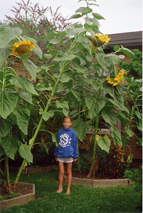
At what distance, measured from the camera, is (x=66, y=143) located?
18.3 feet

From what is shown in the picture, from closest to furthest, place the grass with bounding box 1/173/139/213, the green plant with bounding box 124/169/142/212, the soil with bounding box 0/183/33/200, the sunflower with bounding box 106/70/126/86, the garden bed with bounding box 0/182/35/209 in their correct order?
the green plant with bounding box 124/169/142/212 < the grass with bounding box 1/173/139/213 < the garden bed with bounding box 0/182/35/209 < the soil with bounding box 0/183/33/200 < the sunflower with bounding box 106/70/126/86

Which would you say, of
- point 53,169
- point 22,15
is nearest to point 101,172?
point 53,169

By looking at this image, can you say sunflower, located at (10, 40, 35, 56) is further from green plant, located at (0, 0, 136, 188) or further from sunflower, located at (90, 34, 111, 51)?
sunflower, located at (90, 34, 111, 51)

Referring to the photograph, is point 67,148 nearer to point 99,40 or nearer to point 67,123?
point 67,123

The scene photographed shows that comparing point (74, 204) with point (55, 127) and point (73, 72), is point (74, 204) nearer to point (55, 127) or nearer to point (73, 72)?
point (73, 72)

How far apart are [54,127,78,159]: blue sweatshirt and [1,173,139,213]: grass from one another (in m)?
0.64

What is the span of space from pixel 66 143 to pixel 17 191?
43.5 inches

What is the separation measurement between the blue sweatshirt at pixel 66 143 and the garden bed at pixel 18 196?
739 millimetres

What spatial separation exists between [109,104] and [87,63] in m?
0.87

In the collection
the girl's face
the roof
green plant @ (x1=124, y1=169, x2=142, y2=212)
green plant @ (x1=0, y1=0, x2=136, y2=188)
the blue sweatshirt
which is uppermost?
the roof

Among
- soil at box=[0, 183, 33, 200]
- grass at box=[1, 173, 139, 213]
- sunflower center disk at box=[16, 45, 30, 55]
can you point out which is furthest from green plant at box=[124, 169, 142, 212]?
sunflower center disk at box=[16, 45, 30, 55]

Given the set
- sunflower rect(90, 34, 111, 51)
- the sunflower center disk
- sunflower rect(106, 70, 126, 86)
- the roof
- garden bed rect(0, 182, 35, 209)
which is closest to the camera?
the sunflower center disk

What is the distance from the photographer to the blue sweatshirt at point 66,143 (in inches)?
220

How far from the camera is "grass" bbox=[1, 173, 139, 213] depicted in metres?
4.52
